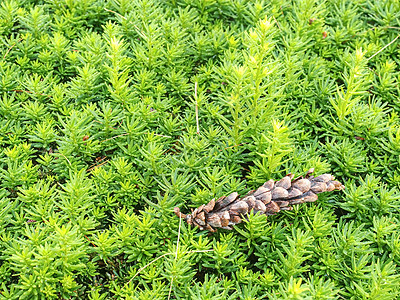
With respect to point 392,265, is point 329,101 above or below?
above

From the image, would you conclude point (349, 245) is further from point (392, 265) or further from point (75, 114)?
point (75, 114)

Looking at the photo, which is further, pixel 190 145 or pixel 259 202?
pixel 190 145

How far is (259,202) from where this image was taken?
270 cm

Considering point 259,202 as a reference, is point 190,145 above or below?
above

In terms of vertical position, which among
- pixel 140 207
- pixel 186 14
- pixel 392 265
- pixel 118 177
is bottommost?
pixel 392 265

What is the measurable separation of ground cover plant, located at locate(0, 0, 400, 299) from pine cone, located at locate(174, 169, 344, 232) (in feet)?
0.24

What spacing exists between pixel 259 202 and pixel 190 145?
2.01ft

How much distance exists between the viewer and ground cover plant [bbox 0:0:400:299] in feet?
8.54

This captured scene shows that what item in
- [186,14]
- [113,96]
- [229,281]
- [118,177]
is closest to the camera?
[229,281]

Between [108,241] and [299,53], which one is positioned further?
[299,53]

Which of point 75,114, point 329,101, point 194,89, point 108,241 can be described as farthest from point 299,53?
point 108,241

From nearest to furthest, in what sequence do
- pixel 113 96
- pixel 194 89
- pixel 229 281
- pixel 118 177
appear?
pixel 229 281 → pixel 118 177 → pixel 113 96 → pixel 194 89

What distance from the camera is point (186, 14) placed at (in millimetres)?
3643

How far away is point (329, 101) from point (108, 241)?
1.91 m
